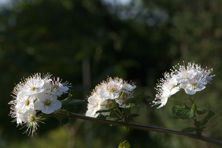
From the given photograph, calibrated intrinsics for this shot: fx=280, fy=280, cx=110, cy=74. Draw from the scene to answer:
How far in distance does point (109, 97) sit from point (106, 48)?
14.1 feet

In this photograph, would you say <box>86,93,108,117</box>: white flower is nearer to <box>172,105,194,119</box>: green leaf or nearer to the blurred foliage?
<box>172,105,194,119</box>: green leaf

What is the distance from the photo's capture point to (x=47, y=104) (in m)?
0.77

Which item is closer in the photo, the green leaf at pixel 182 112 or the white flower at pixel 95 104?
the green leaf at pixel 182 112

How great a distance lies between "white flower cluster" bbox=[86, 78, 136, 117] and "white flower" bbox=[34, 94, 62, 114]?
4.8 inches

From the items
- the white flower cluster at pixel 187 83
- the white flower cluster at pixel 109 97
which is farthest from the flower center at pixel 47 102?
the white flower cluster at pixel 187 83

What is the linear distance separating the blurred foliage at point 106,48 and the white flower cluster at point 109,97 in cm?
147

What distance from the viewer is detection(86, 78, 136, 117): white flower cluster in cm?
85

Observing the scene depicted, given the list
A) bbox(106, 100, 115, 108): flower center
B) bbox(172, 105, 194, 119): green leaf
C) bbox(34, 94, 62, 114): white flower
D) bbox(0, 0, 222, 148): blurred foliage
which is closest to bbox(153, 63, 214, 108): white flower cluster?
bbox(172, 105, 194, 119): green leaf

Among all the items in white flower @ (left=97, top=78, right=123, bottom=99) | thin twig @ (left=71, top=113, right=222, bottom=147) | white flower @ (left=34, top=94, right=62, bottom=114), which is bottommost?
thin twig @ (left=71, top=113, right=222, bottom=147)

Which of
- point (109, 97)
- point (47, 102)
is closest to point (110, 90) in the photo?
point (109, 97)

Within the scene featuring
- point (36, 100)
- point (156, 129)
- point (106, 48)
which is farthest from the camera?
point (106, 48)

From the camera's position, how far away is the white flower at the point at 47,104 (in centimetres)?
77

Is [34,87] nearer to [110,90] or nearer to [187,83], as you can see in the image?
[110,90]

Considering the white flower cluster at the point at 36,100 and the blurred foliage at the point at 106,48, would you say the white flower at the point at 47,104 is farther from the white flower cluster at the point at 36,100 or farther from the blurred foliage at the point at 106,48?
the blurred foliage at the point at 106,48
